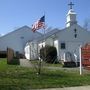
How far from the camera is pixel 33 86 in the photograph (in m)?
14.3

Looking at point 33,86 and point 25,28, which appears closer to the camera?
point 33,86

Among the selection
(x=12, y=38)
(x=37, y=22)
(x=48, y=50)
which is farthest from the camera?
(x=12, y=38)

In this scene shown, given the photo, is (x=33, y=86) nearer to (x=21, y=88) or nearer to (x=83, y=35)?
(x=21, y=88)

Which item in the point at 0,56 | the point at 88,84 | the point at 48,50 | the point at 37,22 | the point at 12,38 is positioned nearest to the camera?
the point at 88,84

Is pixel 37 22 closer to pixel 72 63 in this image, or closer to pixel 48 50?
pixel 72 63

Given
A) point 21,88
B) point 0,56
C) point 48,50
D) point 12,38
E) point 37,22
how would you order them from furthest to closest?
1. point 12,38
2. point 0,56
3. point 48,50
4. point 37,22
5. point 21,88

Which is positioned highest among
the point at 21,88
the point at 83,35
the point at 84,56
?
the point at 83,35

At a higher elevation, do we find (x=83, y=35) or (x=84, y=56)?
(x=83, y=35)

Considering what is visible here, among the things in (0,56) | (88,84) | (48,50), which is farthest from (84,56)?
(0,56)

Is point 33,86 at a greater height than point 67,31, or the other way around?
point 67,31

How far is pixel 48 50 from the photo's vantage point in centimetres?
3784

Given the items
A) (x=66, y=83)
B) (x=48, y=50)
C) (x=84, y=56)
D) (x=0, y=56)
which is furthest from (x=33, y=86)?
(x=0, y=56)

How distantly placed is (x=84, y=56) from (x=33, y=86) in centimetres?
959

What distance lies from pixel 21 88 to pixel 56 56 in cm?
2458
